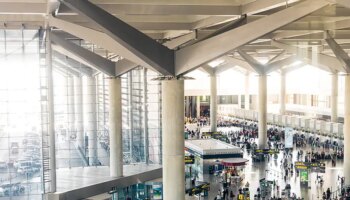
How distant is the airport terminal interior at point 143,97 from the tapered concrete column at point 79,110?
0.26 ft

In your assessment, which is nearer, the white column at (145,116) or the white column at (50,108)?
the white column at (50,108)

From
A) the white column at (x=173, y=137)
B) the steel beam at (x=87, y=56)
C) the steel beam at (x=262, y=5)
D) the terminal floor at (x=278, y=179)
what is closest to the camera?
the steel beam at (x=262, y=5)

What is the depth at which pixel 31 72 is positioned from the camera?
2392cm

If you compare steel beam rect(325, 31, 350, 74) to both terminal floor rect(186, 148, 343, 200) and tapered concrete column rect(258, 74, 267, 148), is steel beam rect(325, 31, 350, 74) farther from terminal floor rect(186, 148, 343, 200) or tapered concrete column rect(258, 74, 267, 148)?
tapered concrete column rect(258, 74, 267, 148)

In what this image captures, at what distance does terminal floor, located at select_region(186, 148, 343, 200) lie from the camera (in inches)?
972

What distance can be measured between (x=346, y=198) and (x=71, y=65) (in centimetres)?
1803

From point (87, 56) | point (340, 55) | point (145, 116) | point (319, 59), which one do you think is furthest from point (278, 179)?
point (87, 56)

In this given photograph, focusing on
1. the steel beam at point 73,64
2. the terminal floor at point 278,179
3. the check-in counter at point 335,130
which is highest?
the steel beam at point 73,64

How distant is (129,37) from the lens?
13531 millimetres

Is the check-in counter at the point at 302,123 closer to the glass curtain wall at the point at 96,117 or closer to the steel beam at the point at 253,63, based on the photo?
the steel beam at the point at 253,63

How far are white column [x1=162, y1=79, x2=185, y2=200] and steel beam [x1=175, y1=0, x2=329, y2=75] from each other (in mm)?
669

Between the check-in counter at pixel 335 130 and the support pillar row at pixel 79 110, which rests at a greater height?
the support pillar row at pixel 79 110

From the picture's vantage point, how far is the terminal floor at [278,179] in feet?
81.0

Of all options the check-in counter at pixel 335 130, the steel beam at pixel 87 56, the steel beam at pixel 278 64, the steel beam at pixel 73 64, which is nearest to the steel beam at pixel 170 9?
the steel beam at pixel 87 56
